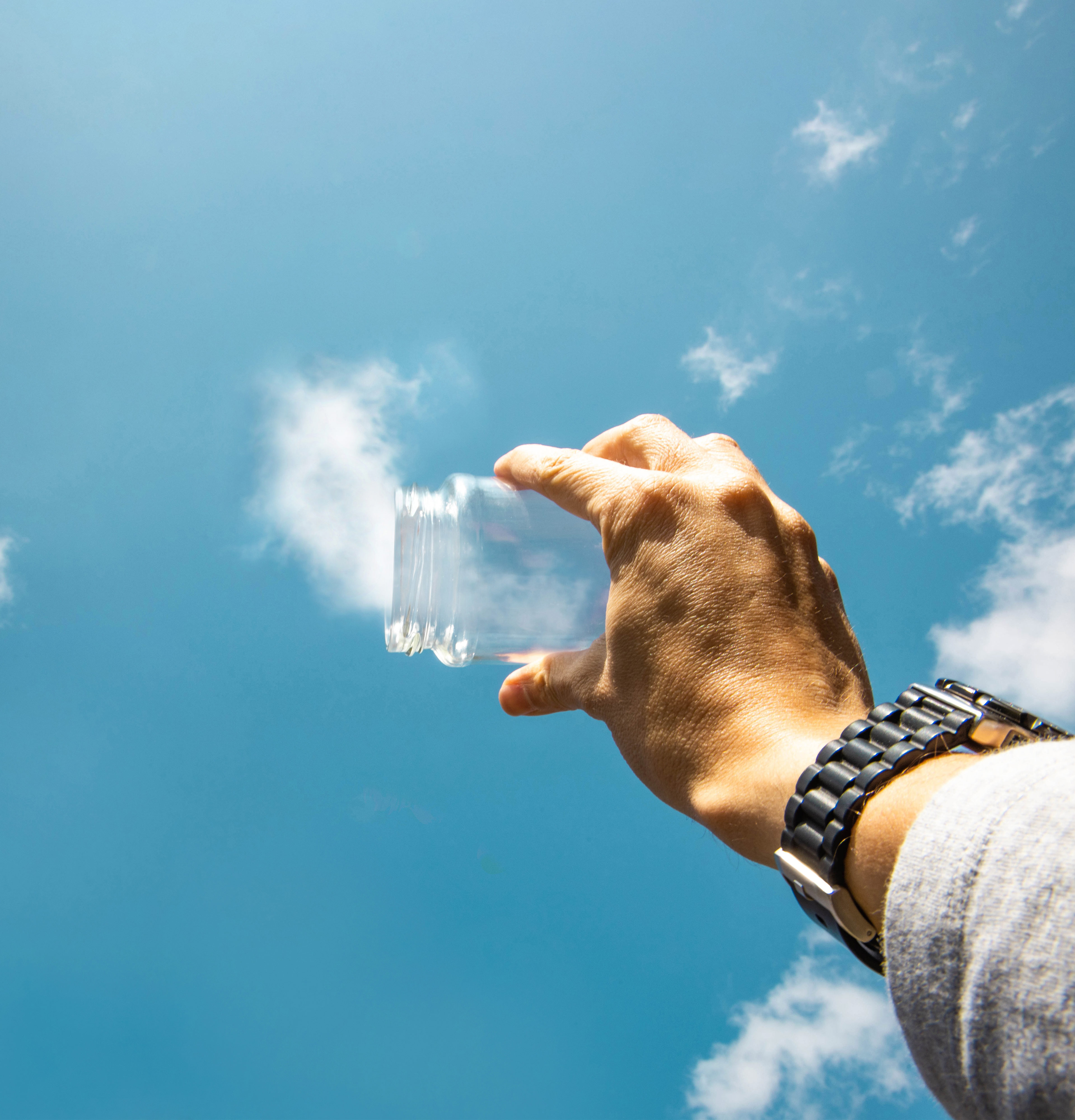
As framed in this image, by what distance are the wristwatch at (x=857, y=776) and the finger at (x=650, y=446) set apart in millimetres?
1049

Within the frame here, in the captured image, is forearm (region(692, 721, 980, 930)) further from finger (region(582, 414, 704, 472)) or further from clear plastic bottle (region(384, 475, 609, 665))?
clear plastic bottle (region(384, 475, 609, 665))

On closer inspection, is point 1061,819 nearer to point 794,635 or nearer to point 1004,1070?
point 1004,1070

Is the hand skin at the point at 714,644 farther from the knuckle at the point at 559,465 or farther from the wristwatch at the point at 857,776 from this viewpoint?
the wristwatch at the point at 857,776

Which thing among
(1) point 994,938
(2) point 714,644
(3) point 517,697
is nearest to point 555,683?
(3) point 517,697

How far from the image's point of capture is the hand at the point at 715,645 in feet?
6.33

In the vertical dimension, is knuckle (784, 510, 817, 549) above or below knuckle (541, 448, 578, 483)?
below

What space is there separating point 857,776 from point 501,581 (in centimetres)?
205

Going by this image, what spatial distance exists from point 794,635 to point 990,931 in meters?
1.06

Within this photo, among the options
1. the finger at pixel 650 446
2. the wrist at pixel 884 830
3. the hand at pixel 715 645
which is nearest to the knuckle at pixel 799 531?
the hand at pixel 715 645

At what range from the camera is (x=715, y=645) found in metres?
2.07

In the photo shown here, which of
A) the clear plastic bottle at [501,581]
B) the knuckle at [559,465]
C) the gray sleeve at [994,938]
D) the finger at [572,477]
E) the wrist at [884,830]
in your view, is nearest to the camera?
the gray sleeve at [994,938]

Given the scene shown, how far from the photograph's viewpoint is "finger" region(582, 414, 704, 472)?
8.26ft

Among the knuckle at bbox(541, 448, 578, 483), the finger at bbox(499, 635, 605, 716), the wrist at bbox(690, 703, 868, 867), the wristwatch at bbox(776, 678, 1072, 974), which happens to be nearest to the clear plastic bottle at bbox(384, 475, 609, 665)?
the finger at bbox(499, 635, 605, 716)

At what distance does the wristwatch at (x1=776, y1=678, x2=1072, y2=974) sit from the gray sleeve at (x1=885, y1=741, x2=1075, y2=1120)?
0.95 feet
